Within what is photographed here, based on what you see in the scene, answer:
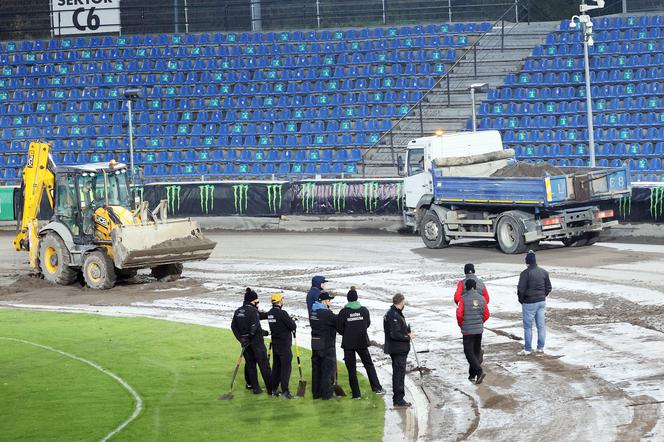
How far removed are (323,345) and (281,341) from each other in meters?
0.71

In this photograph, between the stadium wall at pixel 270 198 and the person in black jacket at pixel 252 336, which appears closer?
the person in black jacket at pixel 252 336

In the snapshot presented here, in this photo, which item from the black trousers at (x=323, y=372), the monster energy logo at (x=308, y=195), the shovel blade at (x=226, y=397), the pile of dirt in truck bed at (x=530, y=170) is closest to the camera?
the black trousers at (x=323, y=372)

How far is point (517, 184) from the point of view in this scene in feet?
98.9

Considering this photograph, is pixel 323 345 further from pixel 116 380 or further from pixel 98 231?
pixel 98 231

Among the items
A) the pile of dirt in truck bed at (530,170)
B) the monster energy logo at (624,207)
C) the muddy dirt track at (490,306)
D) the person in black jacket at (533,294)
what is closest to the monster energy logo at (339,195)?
the muddy dirt track at (490,306)

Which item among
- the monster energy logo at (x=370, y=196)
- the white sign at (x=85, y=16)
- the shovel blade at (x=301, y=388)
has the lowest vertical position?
the shovel blade at (x=301, y=388)

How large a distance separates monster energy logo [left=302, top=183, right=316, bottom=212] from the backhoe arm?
11.6 meters

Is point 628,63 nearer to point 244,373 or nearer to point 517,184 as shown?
point 517,184

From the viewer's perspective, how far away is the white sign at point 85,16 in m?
53.1

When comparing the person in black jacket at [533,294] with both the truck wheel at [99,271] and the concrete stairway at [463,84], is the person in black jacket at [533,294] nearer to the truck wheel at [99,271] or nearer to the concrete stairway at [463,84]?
the truck wheel at [99,271]

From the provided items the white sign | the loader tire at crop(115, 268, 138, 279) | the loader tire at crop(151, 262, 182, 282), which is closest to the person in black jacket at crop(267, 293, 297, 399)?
the loader tire at crop(151, 262, 182, 282)

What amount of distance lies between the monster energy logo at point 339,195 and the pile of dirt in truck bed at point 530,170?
307 inches

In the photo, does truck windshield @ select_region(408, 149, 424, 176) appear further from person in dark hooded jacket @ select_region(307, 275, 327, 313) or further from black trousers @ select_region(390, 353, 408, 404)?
black trousers @ select_region(390, 353, 408, 404)

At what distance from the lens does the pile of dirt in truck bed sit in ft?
102
